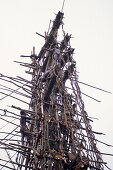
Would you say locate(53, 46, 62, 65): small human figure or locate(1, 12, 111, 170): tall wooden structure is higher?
locate(53, 46, 62, 65): small human figure

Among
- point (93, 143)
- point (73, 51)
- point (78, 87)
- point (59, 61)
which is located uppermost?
point (73, 51)

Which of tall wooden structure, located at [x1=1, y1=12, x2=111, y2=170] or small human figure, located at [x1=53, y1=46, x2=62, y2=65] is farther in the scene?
small human figure, located at [x1=53, y1=46, x2=62, y2=65]

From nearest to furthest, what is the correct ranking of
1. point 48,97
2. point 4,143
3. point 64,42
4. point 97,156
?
1. point 97,156
2. point 4,143
3. point 48,97
4. point 64,42

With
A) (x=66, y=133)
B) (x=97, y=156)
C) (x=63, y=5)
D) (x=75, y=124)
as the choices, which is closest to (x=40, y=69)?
(x=63, y=5)

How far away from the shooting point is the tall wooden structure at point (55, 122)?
5492 millimetres

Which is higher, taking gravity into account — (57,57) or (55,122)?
(57,57)

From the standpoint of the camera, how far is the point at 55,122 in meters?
7.05

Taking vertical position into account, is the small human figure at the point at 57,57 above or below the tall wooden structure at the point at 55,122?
above

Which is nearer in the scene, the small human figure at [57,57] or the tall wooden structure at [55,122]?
the tall wooden structure at [55,122]

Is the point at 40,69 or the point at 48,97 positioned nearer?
the point at 48,97

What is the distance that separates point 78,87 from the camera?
7691 mm

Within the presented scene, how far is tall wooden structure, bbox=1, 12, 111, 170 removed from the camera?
5492 mm

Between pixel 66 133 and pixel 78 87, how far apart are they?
178 cm

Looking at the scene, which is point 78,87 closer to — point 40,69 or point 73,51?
point 73,51
